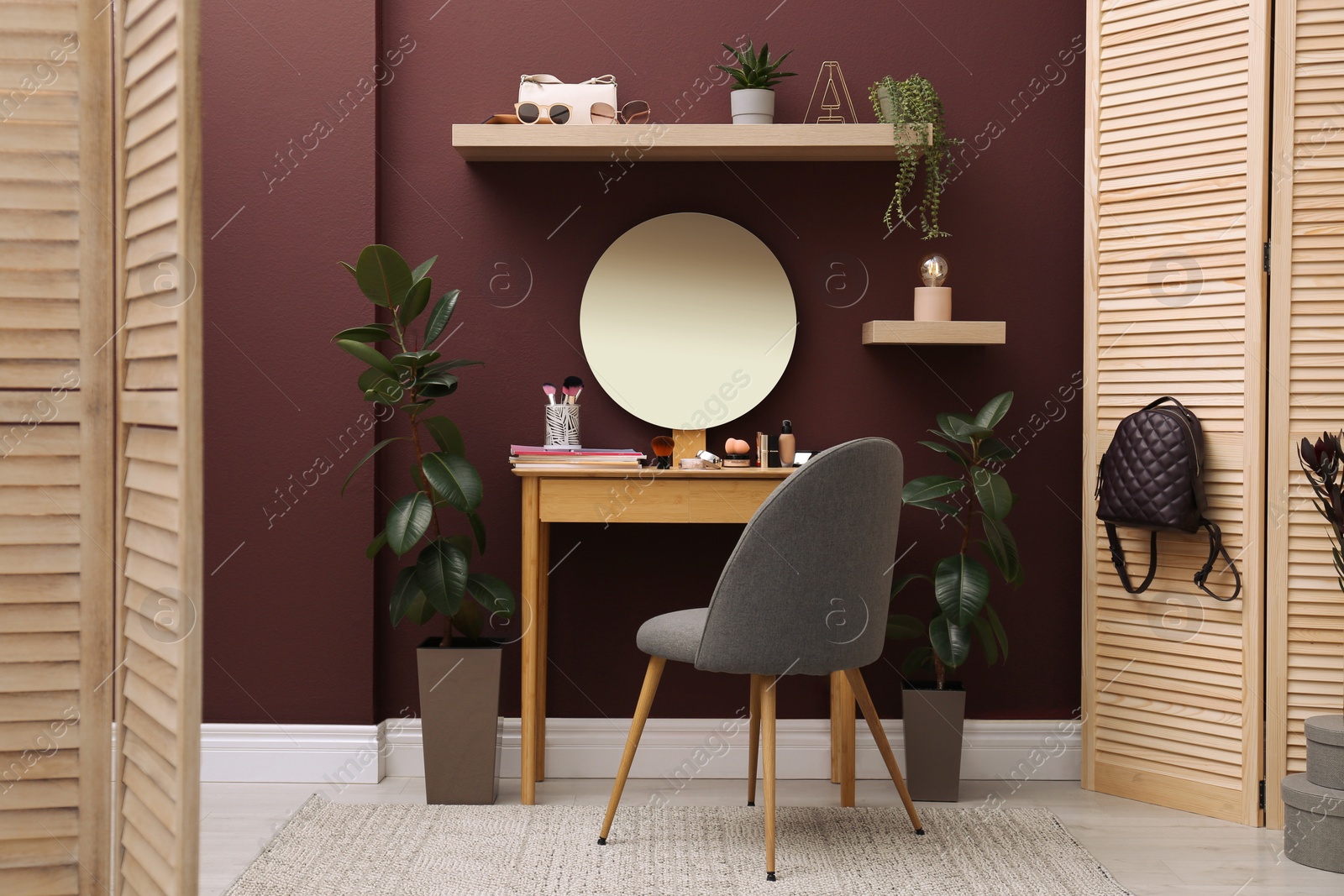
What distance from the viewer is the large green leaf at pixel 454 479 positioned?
2.51 metres

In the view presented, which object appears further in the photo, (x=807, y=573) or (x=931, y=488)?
(x=931, y=488)

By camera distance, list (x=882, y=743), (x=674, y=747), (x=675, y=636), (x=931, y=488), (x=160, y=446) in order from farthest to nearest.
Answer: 1. (x=674, y=747)
2. (x=931, y=488)
3. (x=882, y=743)
4. (x=675, y=636)
5. (x=160, y=446)

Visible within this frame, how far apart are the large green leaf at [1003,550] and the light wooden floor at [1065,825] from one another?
2.10 ft

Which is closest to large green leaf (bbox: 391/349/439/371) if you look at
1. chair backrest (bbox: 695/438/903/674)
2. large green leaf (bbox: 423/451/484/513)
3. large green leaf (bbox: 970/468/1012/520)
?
large green leaf (bbox: 423/451/484/513)

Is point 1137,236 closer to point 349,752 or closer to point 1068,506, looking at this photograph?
point 1068,506

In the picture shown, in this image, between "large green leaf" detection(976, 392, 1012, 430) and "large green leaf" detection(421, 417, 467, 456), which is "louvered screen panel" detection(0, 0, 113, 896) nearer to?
"large green leaf" detection(421, 417, 467, 456)

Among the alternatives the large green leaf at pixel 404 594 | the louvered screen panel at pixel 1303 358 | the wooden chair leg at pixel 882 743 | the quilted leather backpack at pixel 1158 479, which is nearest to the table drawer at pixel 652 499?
the large green leaf at pixel 404 594

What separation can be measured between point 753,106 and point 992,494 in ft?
4.14

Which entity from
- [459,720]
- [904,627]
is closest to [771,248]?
[904,627]

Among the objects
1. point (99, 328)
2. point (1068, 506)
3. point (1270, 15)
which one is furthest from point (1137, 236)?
point (99, 328)

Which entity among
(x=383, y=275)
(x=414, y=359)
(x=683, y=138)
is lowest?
(x=414, y=359)

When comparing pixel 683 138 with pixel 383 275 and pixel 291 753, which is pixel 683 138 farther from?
pixel 291 753

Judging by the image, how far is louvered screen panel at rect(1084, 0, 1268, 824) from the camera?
2559 millimetres

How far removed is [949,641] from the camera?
2.62 metres
